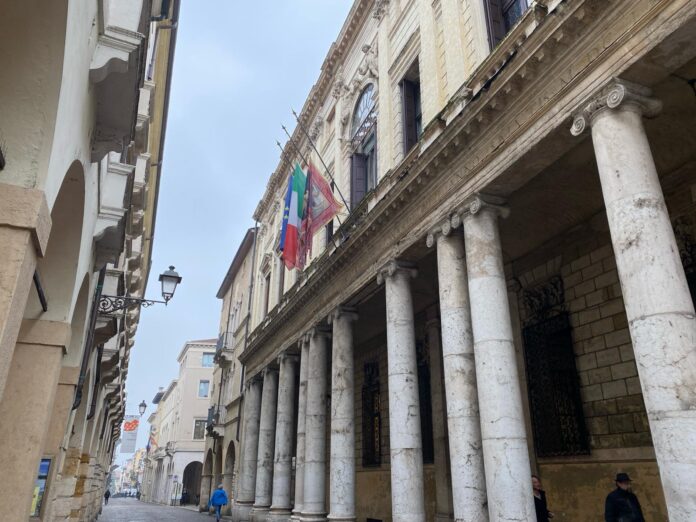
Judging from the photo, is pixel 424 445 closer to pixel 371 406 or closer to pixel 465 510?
pixel 371 406

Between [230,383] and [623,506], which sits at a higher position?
[230,383]

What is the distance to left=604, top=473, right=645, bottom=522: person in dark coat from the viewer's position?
639cm

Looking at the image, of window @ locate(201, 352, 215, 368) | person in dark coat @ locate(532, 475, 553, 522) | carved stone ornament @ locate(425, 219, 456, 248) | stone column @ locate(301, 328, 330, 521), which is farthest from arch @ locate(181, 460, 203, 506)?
person in dark coat @ locate(532, 475, 553, 522)

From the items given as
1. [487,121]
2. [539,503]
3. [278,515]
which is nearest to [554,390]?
[539,503]

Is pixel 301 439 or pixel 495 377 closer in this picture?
pixel 495 377

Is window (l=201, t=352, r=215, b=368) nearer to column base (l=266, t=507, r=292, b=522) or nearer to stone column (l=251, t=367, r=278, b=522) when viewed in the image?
stone column (l=251, t=367, r=278, b=522)

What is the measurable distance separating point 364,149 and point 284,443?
9.40 metres

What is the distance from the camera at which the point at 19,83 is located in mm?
3625

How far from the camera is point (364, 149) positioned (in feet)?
51.2

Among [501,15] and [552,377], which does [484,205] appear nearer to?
[552,377]

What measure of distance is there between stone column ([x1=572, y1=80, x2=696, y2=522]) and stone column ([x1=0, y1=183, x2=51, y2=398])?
5133mm

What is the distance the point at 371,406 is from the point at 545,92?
12070mm

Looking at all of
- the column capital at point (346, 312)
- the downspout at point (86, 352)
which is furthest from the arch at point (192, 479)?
the downspout at point (86, 352)

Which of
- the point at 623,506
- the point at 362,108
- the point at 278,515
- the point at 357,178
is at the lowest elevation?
the point at 278,515
